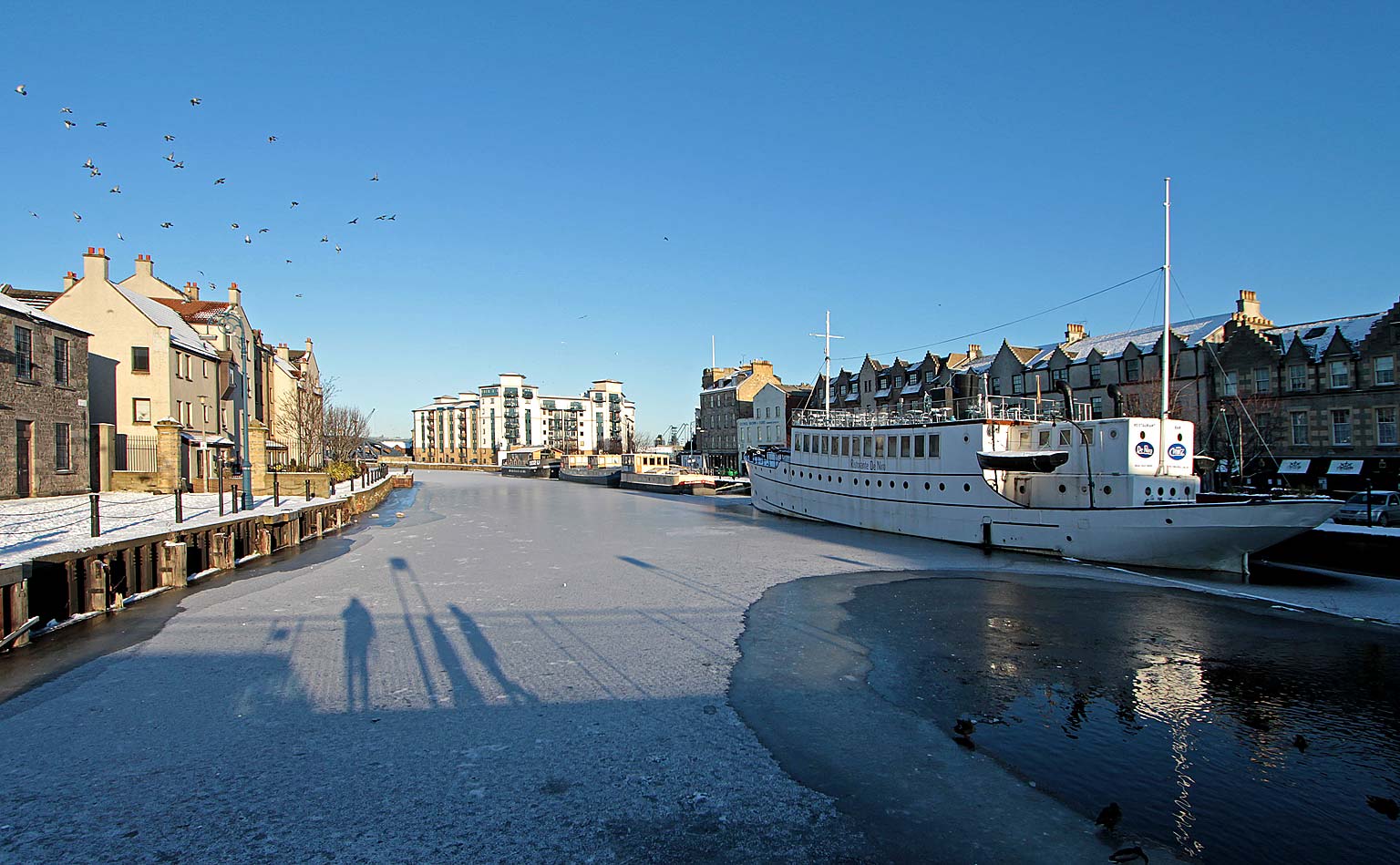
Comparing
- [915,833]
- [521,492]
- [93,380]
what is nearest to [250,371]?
[93,380]

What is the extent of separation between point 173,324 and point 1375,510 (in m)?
58.1

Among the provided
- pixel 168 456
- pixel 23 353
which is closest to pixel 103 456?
pixel 168 456

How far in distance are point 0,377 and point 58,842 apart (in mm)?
27213

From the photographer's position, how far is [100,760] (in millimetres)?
8289

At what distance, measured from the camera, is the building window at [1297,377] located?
40247 millimetres

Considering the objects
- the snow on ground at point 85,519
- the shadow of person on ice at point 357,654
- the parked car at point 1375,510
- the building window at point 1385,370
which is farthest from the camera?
the building window at point 1385,370

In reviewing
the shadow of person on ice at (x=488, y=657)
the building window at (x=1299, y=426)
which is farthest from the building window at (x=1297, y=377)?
the shadow of person on ice at (x=488, y=657)

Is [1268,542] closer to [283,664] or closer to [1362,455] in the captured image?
[1362,455]

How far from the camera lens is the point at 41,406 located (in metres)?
28.0

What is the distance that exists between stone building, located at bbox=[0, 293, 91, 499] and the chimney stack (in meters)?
9.28

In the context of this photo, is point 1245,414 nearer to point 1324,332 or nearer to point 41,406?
point 1324,332

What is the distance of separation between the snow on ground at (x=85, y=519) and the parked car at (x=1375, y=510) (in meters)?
37.6

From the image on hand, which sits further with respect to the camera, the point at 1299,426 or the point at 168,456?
the point at 1299,426

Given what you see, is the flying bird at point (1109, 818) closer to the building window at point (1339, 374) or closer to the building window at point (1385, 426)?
the building window at point (1385, 426)
